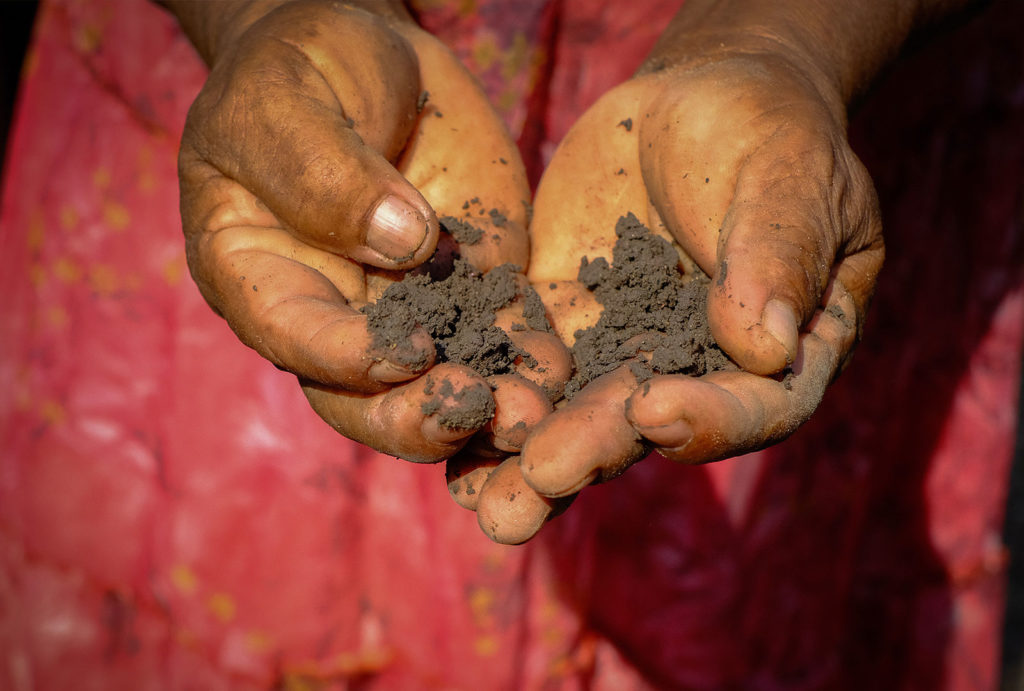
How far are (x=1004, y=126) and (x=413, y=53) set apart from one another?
53.7 inches

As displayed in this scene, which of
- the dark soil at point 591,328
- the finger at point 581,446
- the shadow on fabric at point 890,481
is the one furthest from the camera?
the shadow on fabric at point 890,481

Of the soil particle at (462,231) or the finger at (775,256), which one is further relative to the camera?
the soil particle at (462,231)

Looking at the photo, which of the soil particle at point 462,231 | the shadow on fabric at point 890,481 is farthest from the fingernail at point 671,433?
the shadow on fabric at point 890,481

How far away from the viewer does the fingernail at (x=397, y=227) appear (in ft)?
2.96

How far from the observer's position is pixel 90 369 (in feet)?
5.21

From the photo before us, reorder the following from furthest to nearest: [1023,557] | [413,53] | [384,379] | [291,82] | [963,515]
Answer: [1023,557] → [963,515] → [413,53] → [291,82] → [384,379]

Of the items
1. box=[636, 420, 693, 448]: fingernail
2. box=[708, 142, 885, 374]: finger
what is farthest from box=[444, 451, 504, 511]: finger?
box=[708, 142, 885, 374]: finger

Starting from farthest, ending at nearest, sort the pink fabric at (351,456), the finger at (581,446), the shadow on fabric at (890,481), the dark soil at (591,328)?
the shadow on fabric at (890,481) → the pink fabric at (351,456) → the dark soil at (591,328) → the finger at (581,446)

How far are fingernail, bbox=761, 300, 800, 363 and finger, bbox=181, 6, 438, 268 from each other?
420mm

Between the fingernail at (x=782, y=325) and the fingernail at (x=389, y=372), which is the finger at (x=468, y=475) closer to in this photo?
the fingernail at (x=389, y=372)

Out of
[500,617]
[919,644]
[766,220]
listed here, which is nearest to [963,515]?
[919,644]

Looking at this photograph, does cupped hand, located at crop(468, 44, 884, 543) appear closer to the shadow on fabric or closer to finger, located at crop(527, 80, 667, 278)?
finger, located at crop(527, 80, 667, 278)

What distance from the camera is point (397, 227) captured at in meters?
0.90

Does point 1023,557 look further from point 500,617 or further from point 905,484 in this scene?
point 500,617
